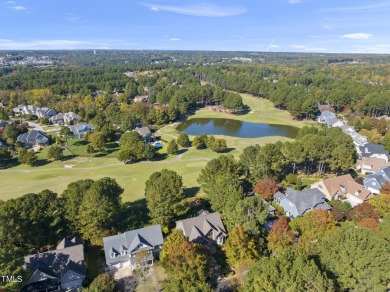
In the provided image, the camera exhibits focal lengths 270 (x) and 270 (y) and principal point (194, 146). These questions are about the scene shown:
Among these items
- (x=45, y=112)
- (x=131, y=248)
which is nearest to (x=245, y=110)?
(x=45, y=112)

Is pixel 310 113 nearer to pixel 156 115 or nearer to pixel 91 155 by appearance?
pixel 156 115

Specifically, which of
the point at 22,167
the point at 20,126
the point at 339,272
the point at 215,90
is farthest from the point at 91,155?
the point at 215,90

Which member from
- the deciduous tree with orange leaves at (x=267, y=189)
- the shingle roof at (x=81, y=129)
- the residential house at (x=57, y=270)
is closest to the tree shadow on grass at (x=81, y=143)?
the shingle roof at (x=81, y=129)

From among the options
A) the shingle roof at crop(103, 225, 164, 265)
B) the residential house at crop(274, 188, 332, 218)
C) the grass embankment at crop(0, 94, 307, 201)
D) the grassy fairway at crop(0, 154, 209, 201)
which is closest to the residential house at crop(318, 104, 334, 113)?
the grass embankment at crop(0, 94, 307, 201)

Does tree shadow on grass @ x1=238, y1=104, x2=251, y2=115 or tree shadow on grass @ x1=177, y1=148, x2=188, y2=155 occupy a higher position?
tree shadow on grass @ x1=238, y1=104, x2=251, y2=115

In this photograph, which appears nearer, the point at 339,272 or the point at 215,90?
the point at 339,272

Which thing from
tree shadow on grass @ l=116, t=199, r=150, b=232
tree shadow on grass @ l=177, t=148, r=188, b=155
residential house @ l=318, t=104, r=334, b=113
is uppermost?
residential house @ l=318, t=104, r=334, b=113

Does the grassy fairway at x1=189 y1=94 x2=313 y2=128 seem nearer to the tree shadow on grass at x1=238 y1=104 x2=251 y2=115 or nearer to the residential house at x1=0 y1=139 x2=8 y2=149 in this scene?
the tree shadow on grass at x1=238 y1=104 x2=251 y2=115

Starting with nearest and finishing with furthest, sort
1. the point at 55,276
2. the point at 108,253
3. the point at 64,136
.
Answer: the point at 55,276 → the point at 108,253 → the point at 64,136
